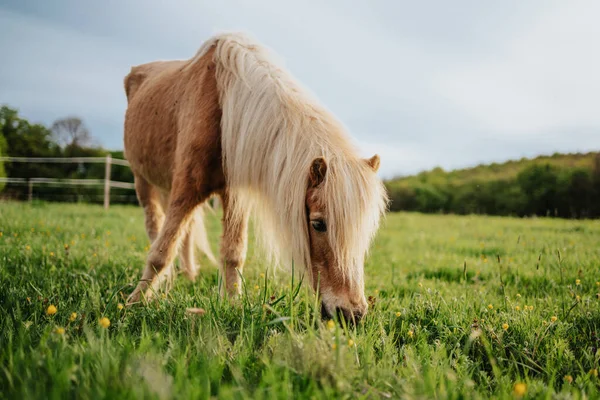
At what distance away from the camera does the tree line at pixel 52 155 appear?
2019 centimetres

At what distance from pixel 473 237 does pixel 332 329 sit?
287 inches

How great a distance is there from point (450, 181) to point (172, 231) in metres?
21.5

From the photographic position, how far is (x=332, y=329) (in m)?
1.59

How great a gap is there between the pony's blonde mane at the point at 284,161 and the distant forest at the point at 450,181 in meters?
15.5

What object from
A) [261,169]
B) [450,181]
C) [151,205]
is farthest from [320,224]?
[450,181]

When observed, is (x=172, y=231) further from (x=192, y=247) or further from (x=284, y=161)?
(x=192, y=247)

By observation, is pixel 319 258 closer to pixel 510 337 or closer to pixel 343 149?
pixel 343 149

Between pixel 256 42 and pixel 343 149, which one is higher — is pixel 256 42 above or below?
above

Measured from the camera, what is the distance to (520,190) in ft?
57.4

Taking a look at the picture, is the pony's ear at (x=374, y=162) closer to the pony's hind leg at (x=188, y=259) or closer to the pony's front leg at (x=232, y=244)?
the pony's front leg at (x=232, y=244)

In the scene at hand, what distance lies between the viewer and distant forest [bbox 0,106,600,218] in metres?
16.0

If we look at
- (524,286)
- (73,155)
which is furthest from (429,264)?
(73,155)

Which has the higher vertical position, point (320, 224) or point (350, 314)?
point (320, 224)

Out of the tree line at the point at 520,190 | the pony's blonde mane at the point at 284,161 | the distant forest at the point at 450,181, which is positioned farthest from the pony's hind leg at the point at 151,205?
the distant forest at the point at 450,181
